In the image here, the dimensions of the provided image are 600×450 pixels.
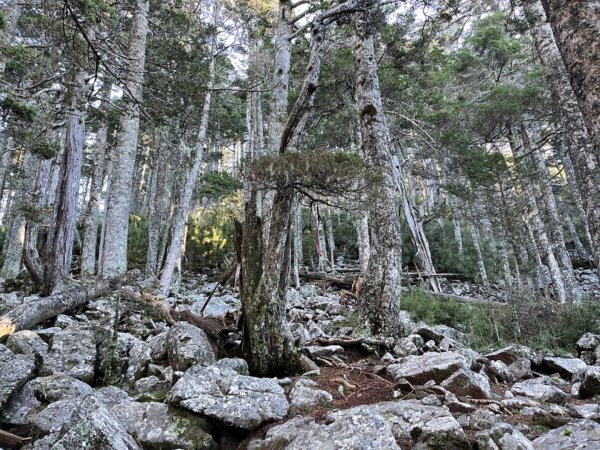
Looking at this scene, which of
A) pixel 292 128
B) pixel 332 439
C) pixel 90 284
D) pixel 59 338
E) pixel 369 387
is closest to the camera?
pixel 332 439

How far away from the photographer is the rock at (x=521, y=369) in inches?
160

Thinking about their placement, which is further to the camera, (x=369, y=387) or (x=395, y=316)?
(x=395, y=316)

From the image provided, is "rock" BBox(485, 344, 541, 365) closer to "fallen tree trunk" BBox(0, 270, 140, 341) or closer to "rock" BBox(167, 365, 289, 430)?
"rock" BBox(167, 365, 289, 430)

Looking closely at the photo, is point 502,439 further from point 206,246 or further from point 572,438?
point 206,246

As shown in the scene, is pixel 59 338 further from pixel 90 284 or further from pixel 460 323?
pixel 460 323

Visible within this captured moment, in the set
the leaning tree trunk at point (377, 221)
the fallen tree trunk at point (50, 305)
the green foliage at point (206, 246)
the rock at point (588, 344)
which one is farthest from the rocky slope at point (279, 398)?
the green foliage at point (206, 246)

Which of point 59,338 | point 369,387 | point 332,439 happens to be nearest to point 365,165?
point 369,387

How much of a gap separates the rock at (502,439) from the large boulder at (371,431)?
0.09 meters

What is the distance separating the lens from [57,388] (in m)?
2.83

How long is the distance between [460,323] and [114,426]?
6844 millimetres

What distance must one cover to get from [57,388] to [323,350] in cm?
247

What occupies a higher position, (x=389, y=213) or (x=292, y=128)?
(x=292, y=128)

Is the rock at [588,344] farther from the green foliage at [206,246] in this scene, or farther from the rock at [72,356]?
the green foliage at [206,246]

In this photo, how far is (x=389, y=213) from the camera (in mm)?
5434
